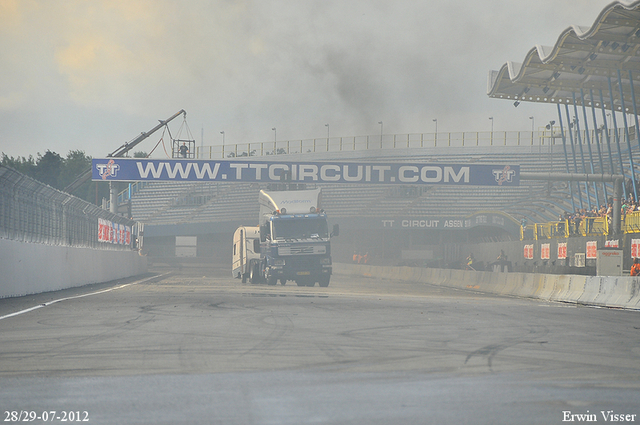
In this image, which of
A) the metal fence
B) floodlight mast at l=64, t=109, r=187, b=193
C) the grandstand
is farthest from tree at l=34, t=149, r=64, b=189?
the metal fence

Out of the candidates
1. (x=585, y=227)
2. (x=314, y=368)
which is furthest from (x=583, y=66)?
(x=314, y=368)

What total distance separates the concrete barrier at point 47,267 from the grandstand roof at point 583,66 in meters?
23.5

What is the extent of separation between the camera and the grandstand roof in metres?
35.2

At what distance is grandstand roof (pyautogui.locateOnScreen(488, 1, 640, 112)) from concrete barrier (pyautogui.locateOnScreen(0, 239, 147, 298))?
2349 cm

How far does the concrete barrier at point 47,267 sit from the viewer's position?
1905 cm

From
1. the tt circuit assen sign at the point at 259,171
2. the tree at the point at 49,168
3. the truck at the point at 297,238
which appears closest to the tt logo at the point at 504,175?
the tt circuit assen sign at the point at 259,171

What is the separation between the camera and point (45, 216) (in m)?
23.1

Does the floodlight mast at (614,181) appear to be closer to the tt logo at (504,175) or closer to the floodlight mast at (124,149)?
the tt logo at (504,175)

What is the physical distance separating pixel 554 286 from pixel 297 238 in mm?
10221

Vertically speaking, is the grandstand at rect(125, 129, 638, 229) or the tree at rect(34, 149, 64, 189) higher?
the tree at rect(34, 149, 64, 189)

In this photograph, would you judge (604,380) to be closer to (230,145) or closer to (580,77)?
(580,77)

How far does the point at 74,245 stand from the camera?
89.9 ft

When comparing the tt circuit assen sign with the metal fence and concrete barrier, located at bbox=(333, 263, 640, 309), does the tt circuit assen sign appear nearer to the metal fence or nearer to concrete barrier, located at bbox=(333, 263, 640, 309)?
concrete barrier, located at bbox=(333, 263, 640, 309)

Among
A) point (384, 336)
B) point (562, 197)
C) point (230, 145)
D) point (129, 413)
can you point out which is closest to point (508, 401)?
point (129, 413)
